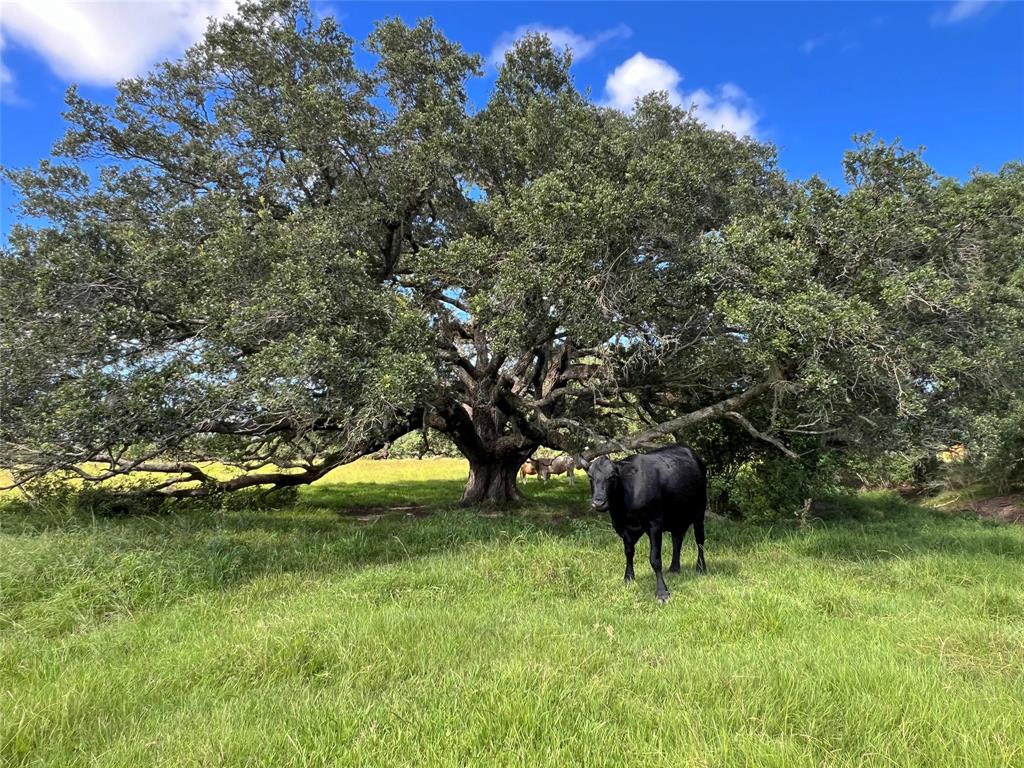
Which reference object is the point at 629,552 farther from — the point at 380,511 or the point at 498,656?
the point at 380,511

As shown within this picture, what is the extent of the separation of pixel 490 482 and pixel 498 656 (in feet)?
40.4

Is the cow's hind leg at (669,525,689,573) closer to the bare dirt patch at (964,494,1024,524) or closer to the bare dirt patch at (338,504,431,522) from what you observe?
the bare dirt patch at (338,504,431,522)

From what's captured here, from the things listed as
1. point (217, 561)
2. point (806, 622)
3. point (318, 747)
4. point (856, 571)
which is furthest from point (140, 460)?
point (856, 571)

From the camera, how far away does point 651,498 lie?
25.9 feet

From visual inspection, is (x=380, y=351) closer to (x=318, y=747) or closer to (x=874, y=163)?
(x=318, y=747)

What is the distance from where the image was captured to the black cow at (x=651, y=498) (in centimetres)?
757

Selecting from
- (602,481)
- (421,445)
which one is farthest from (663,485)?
(421,445)

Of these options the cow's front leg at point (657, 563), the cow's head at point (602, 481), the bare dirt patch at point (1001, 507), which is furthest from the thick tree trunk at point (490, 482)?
the bare dirt patch at point (1001, 507)

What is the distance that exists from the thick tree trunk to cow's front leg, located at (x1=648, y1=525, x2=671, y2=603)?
32.1ft

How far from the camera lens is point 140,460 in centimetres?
1028

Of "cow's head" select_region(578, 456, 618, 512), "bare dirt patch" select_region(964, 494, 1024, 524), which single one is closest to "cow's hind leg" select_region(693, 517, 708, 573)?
"cow's head" select_region(578, 456, 618, 512)

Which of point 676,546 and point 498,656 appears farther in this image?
→ point 676,546

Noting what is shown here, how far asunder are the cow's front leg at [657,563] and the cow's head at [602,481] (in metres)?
0.79

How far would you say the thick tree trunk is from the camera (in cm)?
1711
